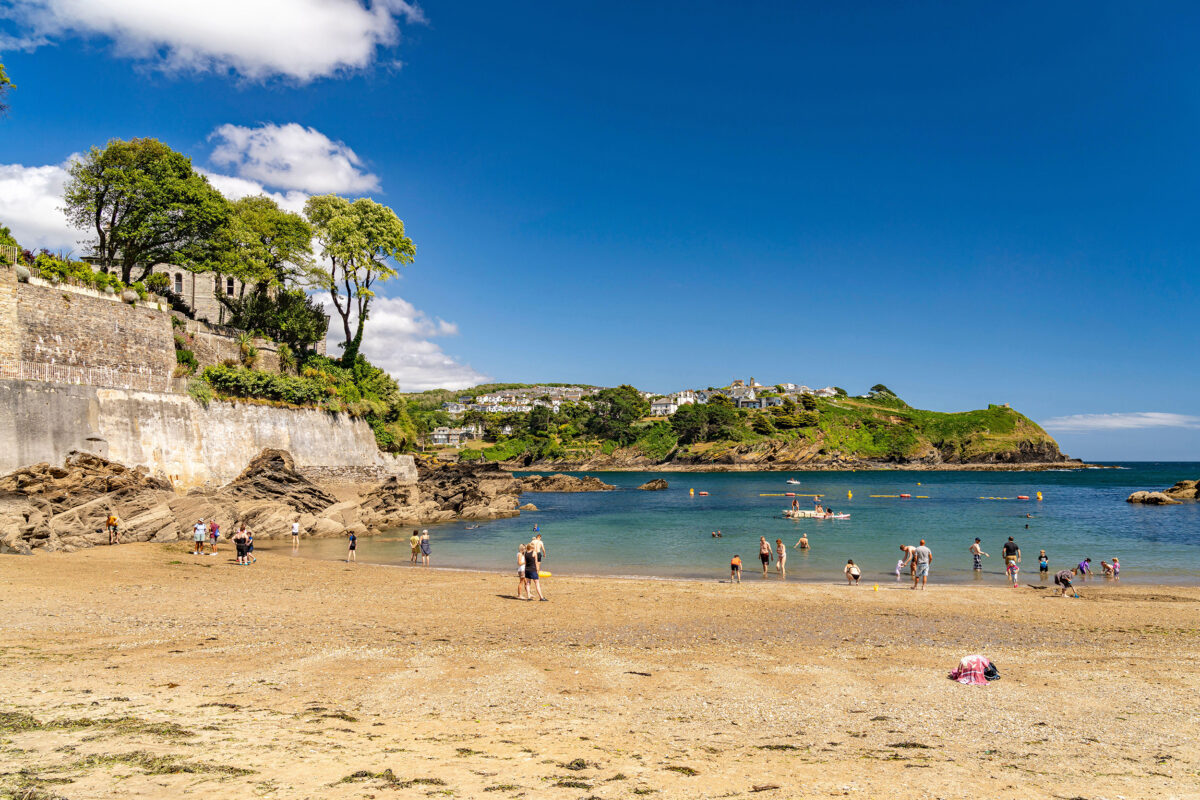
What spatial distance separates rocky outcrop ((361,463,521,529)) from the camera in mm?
37812

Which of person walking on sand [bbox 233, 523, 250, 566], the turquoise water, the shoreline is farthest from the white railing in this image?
the shoreline

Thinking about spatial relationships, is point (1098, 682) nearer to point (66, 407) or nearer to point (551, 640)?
point (551, 640)

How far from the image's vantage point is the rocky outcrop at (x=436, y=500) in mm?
37812

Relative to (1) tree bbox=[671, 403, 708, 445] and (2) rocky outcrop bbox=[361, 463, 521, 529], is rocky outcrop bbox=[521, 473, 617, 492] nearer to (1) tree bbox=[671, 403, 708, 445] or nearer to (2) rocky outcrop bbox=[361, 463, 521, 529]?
(2) rocky outcrop bbox=[361, 463, 521, 529]

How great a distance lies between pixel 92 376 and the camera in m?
27.7

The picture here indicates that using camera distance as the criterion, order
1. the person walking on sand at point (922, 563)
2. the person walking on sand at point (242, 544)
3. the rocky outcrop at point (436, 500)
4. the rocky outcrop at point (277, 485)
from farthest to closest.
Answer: the rocky outcrop at point (436, 500), the rocky outcrop at point (277, 485), the person walking on sand at point (242, 544), the person walking on sand at point (922, 563)

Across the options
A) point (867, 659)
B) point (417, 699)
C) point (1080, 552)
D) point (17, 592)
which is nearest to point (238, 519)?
point (17, 592)

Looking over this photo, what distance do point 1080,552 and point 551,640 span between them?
2822cm

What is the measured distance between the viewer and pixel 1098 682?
1011 centimetres

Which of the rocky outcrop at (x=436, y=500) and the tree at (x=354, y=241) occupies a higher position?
the tree at (x=354, y=241)

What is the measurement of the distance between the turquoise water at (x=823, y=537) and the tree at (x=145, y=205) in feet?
73.6

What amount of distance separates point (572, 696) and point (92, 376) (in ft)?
97.6

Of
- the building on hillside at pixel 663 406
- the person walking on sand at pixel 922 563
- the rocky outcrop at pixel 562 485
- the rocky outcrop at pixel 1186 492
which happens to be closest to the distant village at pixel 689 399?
the building on hillside at pixel 663 406

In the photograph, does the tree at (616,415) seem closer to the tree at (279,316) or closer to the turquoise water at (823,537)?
the turquoise water at (823,537)
